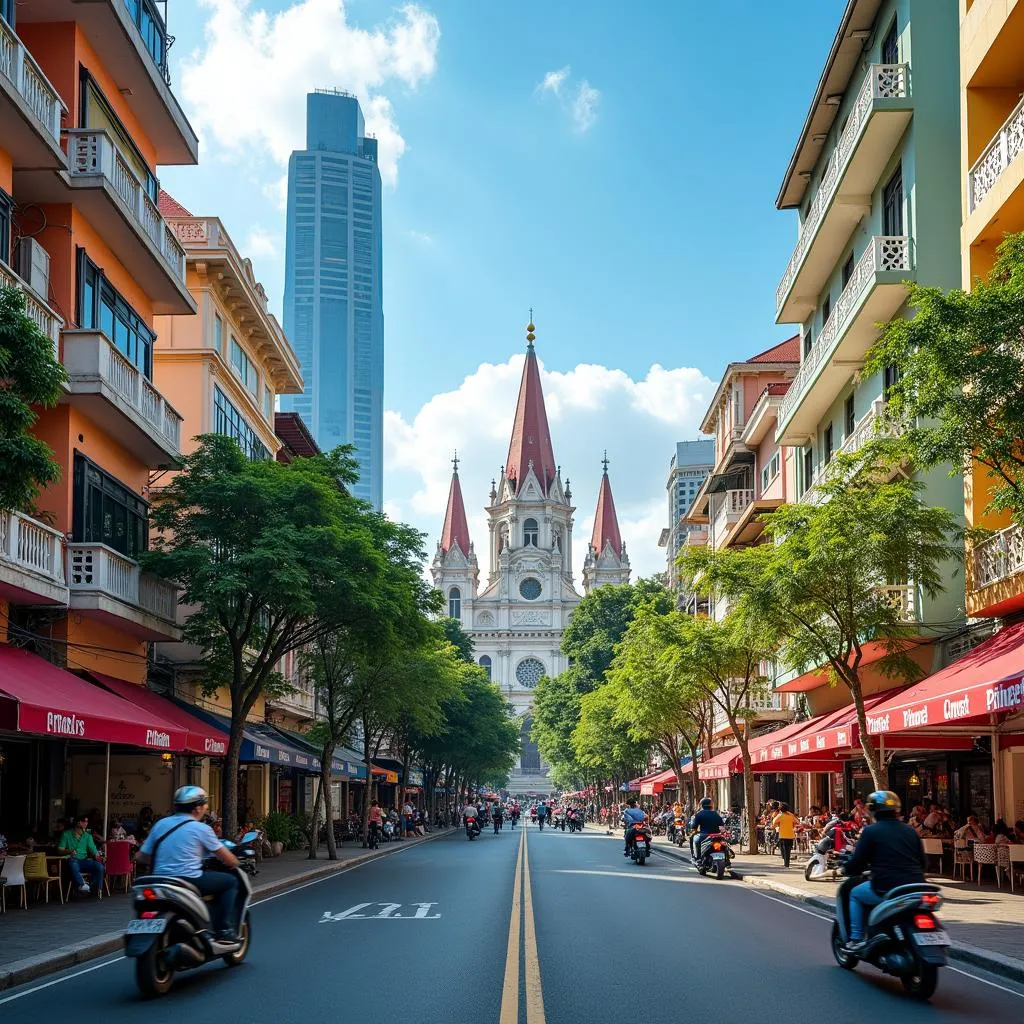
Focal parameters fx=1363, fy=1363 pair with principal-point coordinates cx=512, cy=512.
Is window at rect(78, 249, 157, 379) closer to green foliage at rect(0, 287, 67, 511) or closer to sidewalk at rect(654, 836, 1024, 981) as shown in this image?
green foliage at rect(0, 287, 67, 511)

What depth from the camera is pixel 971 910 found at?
1809 centimetres

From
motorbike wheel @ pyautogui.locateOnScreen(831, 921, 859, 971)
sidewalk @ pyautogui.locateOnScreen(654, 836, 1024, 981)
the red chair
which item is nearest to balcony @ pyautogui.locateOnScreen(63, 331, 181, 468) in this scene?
the red chair

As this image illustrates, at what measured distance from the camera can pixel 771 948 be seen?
14562 mm

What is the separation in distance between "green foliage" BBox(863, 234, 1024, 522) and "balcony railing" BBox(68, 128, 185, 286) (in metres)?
14.9

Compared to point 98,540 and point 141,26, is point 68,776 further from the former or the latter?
point 141,26

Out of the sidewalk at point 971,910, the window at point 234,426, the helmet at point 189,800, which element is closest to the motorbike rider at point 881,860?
the sidewalk at point 971,910

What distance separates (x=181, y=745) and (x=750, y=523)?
2736 centimetres

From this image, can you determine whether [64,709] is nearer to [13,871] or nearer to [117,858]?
[13,871]

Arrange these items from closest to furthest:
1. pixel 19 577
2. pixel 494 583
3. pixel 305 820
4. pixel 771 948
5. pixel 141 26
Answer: pixel 771 948
pixel 19 577
pixel 141 26
pixel 305 820
pixel 494 583

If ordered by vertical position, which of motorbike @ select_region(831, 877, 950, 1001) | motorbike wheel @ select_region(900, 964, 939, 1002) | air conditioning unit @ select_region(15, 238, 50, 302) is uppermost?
air conditioning unit @ select_region(15, 238, 50, 302)

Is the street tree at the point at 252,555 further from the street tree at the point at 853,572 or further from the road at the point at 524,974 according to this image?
the street tree at the point at 853,572

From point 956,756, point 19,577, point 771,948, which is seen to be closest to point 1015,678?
point 771,948

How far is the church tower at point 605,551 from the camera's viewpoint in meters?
162

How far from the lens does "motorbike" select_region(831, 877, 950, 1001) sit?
1077 cm
